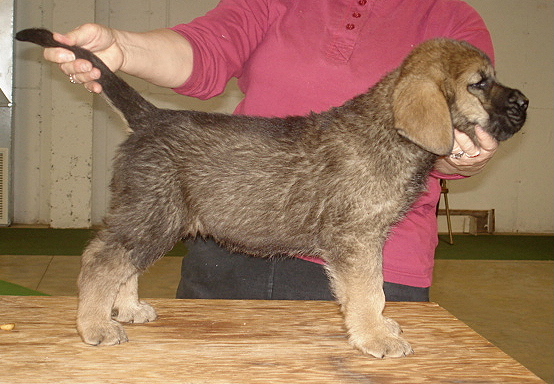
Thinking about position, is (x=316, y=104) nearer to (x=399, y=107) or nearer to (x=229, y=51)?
(x=229, y=51)

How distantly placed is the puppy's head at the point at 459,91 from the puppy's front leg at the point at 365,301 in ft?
2.08

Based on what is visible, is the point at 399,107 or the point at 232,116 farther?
the point at 232,116

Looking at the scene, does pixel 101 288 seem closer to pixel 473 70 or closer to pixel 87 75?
pixel 87 75

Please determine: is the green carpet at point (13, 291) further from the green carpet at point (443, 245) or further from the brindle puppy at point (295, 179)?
the green carpet at point (443, 245)

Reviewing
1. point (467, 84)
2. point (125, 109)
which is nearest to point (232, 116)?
point (125, 109)

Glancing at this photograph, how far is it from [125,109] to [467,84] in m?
1.63

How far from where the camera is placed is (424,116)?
103 inches


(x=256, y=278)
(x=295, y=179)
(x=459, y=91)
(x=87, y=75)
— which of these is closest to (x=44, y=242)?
(x=256, y=278)

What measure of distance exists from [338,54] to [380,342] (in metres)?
1.62

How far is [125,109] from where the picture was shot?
9.71 feet

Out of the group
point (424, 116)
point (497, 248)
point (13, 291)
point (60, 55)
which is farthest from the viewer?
point (497, 248)

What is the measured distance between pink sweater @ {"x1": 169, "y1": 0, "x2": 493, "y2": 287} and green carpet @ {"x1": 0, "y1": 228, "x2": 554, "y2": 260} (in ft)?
23.7

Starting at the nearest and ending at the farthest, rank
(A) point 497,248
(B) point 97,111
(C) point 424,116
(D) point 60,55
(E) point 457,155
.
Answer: (C) point 424,116, (D) point 60,55, (E) point 457,155, (A) point 497,248, (B) point 97,111

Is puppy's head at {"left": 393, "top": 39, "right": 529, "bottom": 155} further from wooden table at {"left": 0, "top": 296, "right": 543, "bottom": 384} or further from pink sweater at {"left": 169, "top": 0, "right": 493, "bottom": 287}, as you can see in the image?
wooden table at {"left": 0, "top": 296, "right": 543, "bottom": 384}
